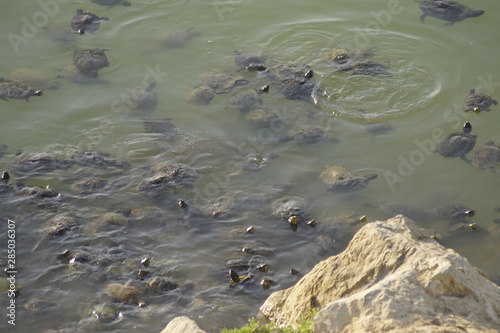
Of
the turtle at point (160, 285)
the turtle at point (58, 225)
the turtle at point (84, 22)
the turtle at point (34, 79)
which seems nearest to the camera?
the turtle at point (160, 285)

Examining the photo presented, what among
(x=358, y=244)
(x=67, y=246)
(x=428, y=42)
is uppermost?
(x=358, y=244)

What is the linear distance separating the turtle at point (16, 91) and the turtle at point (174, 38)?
2.90 m

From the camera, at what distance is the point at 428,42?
1241 centimetres

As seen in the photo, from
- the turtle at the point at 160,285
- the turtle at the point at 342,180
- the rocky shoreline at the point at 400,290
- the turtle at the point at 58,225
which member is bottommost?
the turtle at the point at 58,225

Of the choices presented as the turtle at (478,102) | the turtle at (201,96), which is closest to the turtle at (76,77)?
the turtle at (201,96)

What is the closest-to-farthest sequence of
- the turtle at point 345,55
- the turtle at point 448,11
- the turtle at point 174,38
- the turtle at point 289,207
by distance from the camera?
the turtle at point 289,207
the turtle at point 345,55
the turtle at point 174,38
the turtle at point 448,11

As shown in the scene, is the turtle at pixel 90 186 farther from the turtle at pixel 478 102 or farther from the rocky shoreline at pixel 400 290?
the turtle at pixel 478 102

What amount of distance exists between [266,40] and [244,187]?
15.3 feet

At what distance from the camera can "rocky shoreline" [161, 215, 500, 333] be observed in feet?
14.6

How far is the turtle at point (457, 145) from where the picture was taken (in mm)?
9625

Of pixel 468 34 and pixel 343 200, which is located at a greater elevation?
pixel 468 34

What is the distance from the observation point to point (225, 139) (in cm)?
1006

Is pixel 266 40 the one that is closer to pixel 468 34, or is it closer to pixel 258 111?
pixel 258 111

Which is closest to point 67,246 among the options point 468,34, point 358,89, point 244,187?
point 244,187
